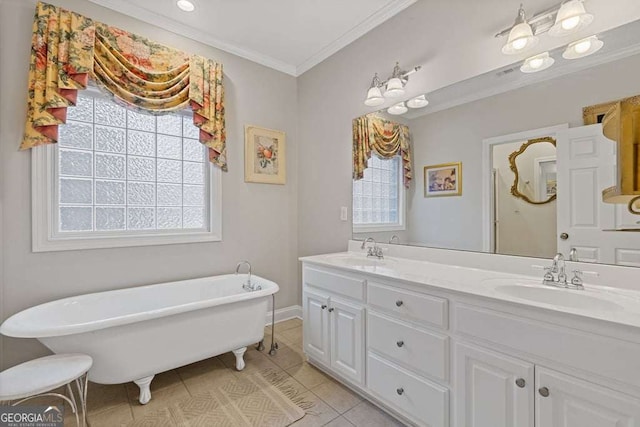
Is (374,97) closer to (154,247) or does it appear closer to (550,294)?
(550,294)

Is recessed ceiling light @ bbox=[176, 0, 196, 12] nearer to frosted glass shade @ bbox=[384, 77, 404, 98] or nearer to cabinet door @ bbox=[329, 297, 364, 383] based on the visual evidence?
frosted glass shade @ bbox=[384, 77, 404, 98]

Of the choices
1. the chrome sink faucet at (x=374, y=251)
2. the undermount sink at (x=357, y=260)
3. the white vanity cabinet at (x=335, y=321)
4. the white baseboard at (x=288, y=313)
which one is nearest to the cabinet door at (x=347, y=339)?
the white vanity cabinet at (x=335, y=321)

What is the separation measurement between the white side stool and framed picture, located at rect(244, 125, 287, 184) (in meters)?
1.92

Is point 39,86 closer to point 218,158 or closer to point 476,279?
point 218,158

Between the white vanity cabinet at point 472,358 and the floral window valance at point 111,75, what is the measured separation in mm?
1872

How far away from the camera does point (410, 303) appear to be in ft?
4.97

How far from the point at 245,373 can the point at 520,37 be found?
9.10 feet

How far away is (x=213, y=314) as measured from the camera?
6.59 feet

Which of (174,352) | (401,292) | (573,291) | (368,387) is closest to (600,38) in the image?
(573,291)

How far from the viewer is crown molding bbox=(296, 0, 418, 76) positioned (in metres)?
2.24

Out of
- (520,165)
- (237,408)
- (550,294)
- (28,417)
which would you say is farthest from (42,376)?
(520,165)

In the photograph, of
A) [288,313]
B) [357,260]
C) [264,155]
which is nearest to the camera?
[357,260]

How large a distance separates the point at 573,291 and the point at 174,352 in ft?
7.36

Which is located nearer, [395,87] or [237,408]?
[237,408]
